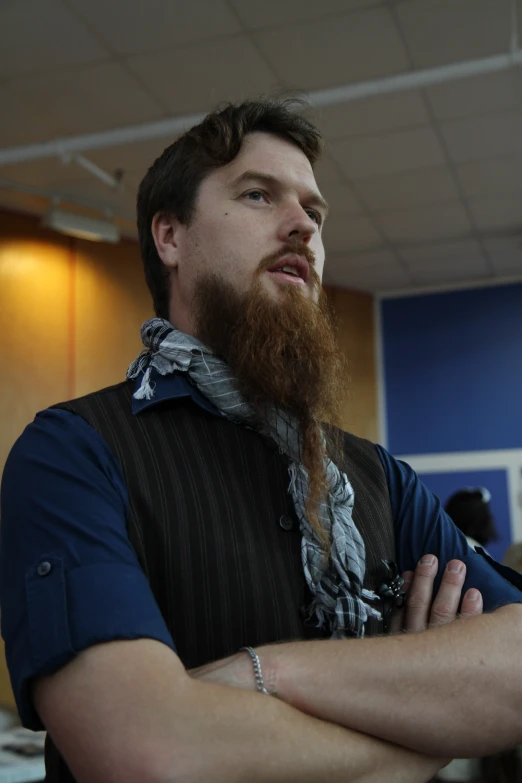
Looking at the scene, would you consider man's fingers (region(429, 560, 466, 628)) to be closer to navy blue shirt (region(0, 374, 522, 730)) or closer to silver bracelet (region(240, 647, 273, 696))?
silver bracelet (region(240, 647, 273, 696))

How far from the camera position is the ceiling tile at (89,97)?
377cm

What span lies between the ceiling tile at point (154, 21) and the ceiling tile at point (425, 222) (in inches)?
93.2

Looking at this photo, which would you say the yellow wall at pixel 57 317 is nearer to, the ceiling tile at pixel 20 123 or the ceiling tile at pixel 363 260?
the ceiling tile at pixel 20 123

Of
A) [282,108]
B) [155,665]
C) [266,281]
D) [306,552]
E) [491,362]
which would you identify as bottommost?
[155,665]

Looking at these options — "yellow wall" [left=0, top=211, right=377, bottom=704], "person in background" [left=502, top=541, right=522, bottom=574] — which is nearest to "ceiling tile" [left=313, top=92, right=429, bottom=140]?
"yellow wall" [left=0, top=211, right=377, bottom=704]

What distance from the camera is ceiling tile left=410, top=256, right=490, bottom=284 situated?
6559 mm

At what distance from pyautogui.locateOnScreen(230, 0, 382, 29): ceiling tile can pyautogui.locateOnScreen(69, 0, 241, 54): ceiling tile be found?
62 millimetres

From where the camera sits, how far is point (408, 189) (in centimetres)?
516

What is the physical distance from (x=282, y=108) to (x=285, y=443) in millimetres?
653

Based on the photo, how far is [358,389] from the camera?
703 cm

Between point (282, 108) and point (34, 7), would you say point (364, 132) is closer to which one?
point (34, 7)

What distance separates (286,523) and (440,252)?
550 centimetres

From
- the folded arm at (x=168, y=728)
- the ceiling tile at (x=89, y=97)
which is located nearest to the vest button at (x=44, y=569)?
the folded arm at (x=168, y=728)

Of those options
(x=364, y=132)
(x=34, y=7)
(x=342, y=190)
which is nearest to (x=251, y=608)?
(x=34, y=7)
